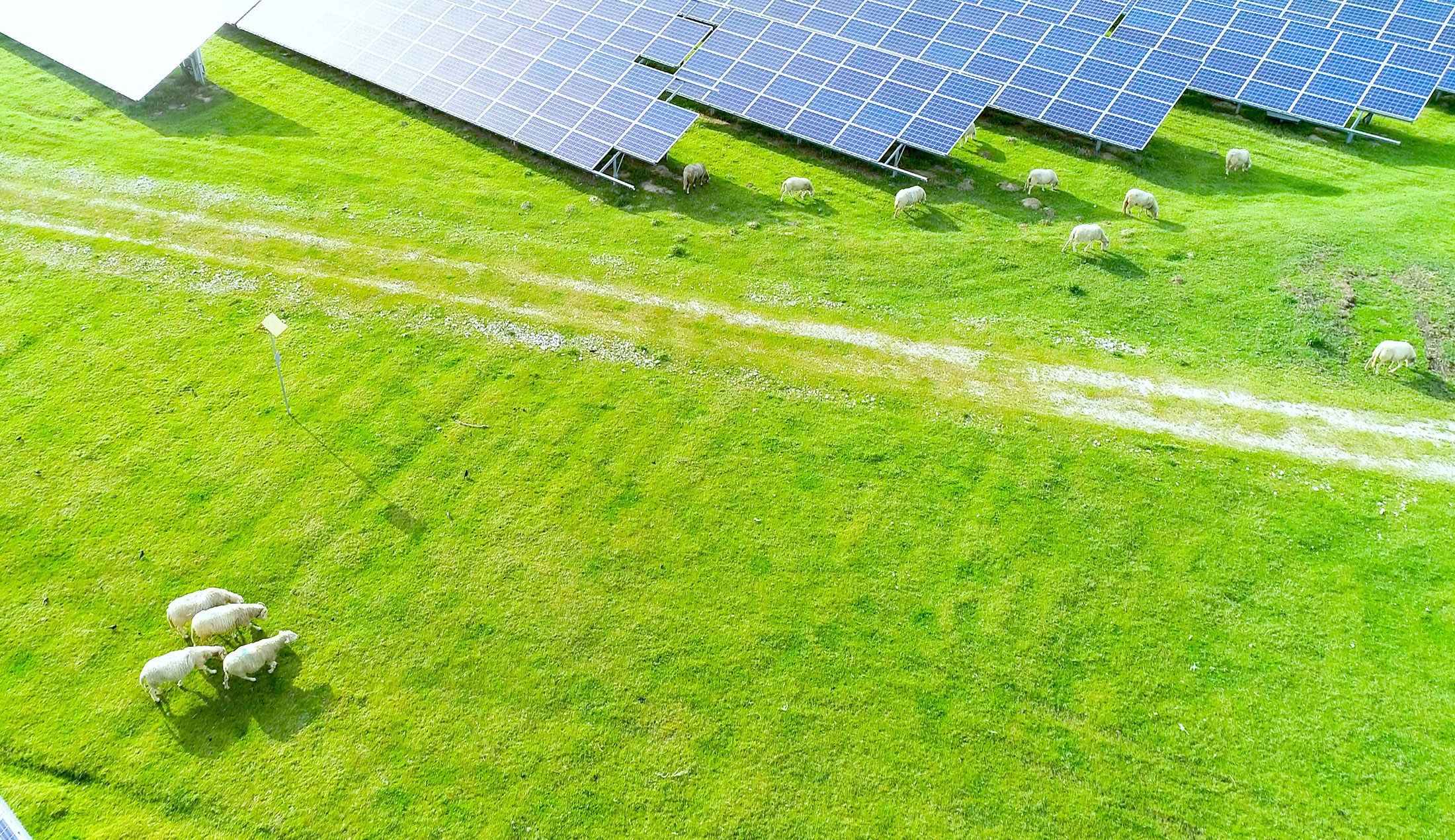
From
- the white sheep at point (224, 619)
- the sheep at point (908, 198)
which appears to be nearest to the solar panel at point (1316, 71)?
the sheep at point (908, 198)

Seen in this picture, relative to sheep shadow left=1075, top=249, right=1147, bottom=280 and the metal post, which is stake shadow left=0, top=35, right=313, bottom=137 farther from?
sheep shadow left=1075, top=249, right=1147, bottom=280

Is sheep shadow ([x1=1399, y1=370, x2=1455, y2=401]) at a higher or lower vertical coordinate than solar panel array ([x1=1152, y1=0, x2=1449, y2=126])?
lower

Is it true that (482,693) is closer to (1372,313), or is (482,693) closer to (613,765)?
(613,765)

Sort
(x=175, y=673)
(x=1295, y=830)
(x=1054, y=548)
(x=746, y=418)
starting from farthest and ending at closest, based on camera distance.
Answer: (x=746, y=418) < (x=1054, y=548) < (x=175, y=673) < (x=1295, y=830)

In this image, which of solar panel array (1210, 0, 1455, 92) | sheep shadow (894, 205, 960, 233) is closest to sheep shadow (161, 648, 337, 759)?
sheep shadow (894, 205, 960, 233)

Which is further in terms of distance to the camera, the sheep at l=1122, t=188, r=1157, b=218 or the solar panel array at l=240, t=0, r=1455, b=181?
the solar panel array at l=240, t=0, r=1455, b=181

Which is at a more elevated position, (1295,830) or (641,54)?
(641,54)

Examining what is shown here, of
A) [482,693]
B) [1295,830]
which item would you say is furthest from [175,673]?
[1295,830]
